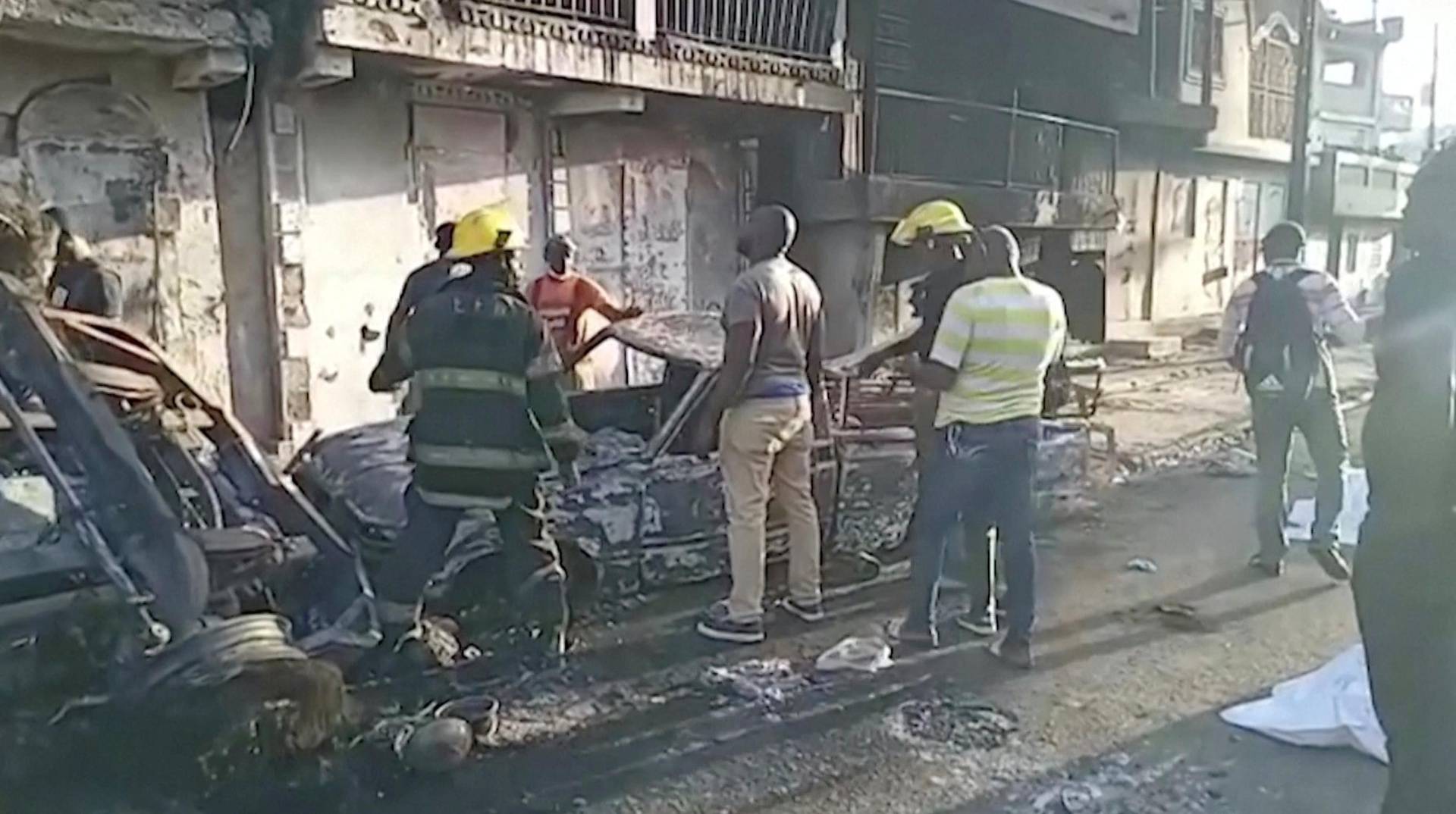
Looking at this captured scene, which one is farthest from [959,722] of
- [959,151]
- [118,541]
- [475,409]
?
[959,151]

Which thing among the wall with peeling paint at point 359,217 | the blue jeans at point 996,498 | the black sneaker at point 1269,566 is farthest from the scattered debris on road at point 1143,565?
the wall with peeling paint at point 359,217

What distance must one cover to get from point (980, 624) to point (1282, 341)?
2261mm

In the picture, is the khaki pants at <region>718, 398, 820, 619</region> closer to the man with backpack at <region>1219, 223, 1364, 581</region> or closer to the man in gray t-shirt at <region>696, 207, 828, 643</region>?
the man in gray t-shirt at <region>696, 207, 828, 643</region>

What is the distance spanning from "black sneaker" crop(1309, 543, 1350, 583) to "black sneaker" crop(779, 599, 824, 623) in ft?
9.33

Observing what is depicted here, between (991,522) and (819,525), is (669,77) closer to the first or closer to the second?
(819,525)

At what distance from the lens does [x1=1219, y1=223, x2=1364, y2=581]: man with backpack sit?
21.1 feet

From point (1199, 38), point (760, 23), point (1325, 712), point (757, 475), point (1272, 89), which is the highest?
point (1199, 38)

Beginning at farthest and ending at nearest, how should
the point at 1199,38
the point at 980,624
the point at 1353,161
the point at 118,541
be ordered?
the point at 1353,161, the point at 1199,38, the point at 980,624, the point at 118,541

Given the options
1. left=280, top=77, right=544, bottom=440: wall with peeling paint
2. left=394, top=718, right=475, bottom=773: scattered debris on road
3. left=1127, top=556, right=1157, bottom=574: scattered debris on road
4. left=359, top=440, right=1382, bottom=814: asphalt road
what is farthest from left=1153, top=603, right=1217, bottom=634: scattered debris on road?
left=280, top=77, right=544, bottom=440: wall with peeling paint

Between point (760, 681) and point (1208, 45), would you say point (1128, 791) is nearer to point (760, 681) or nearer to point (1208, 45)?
point (760, 681)

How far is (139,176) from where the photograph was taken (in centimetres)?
821

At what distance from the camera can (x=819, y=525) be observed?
6516 mm

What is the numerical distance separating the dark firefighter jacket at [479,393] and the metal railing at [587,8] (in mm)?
5527

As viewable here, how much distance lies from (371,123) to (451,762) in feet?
21.6
